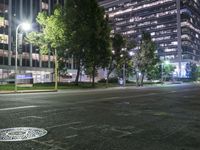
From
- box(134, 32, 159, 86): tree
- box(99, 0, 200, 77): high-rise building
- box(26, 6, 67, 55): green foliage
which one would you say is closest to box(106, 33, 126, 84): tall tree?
box(134, 32, 159, 86): tree

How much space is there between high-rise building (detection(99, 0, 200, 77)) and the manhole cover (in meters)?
146

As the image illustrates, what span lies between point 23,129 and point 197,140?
464 cm

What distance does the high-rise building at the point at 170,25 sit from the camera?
16162 cm

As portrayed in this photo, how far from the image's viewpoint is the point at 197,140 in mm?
6887

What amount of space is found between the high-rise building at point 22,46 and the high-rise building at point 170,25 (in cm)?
7703

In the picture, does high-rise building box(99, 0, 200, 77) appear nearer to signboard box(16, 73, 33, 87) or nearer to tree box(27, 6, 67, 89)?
tree box(27, 6, 67, 89)

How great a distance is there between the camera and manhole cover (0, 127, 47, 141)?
6.83 m

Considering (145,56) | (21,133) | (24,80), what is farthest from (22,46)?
(21,133)

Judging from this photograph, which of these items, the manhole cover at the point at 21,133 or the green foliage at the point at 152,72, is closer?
the manhole cover at the point at 21,133

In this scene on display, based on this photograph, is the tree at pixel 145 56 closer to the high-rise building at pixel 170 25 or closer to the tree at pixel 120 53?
the tree at pixel 120 53

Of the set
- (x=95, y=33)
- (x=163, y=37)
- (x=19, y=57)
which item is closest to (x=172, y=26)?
(x=163, y=37)

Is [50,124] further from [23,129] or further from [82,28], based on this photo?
[82,28]

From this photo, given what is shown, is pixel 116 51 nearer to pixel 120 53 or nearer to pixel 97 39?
pixel 120 53

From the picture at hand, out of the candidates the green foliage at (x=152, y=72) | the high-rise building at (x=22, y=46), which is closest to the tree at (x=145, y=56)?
the green foliage at (x=152, y=72)
